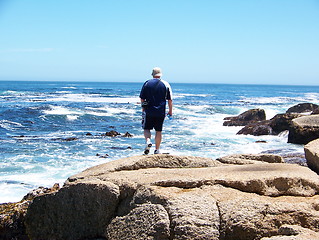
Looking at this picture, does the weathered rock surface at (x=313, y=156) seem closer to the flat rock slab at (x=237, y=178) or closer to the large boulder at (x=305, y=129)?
the flat rock slab at (x=237, y=178)

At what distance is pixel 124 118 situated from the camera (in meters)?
29.0

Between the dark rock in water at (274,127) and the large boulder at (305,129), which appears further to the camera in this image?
the dark rock in water at (274,127)

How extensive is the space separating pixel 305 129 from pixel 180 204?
1193 centimetres

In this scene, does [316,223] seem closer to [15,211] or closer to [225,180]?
[225,180]

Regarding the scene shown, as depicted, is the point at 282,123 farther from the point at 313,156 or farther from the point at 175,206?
the point at 175,206

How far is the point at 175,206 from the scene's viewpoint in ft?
14.2

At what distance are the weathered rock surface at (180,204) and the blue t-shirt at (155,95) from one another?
5.98 feet

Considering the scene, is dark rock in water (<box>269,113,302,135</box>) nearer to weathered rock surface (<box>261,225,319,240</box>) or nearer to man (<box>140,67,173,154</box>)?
man (<box>140,67,173,154</box>)

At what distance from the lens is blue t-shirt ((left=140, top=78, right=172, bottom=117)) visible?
710 centimetres

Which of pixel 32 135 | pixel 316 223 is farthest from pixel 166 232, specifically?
pixel 32 135

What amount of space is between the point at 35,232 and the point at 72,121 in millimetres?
21597

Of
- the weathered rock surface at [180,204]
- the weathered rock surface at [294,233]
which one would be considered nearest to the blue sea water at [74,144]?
the weathered rock surface at [180,204]

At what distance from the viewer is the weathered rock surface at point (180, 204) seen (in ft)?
13.8

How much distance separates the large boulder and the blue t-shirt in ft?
30.9
